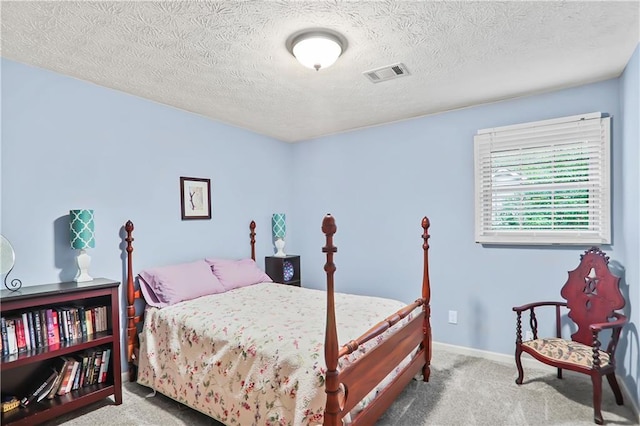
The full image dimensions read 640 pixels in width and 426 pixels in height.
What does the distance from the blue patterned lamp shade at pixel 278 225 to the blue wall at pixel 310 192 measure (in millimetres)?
115

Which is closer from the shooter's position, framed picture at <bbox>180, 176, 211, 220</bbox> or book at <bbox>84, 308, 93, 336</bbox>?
book at <bbox>84, 308, 93, 336</bbox>

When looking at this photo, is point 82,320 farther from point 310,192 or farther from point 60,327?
point 310,192

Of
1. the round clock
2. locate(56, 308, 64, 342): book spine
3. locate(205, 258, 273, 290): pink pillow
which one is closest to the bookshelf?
locate(56, 308, 64, 342): book spine

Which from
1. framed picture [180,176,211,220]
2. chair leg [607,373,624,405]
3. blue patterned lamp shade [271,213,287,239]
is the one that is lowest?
chair leg [607,373,624,405]

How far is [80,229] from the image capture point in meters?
2.50

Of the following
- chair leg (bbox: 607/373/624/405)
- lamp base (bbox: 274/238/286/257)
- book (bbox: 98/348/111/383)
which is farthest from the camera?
lamp base (bbox: 274/238/286/257)

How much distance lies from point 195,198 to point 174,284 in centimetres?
96

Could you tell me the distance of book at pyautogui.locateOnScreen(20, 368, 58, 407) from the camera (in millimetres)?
2229

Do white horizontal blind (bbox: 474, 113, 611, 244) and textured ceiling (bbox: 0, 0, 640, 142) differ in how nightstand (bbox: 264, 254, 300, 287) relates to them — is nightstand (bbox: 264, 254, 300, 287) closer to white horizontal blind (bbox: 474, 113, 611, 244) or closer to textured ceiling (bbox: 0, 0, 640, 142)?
textured ceiling (bbox: 0, 0, 640, 142)

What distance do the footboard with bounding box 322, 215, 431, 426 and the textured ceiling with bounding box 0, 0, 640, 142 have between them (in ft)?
3.85

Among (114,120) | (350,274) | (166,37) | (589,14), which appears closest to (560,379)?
(350,274)

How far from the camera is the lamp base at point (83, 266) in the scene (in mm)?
2542

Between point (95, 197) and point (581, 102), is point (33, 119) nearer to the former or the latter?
point (95, 197)

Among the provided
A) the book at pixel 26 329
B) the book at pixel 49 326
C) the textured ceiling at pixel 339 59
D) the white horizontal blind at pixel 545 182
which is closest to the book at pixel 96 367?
the book at pixel 49 326
